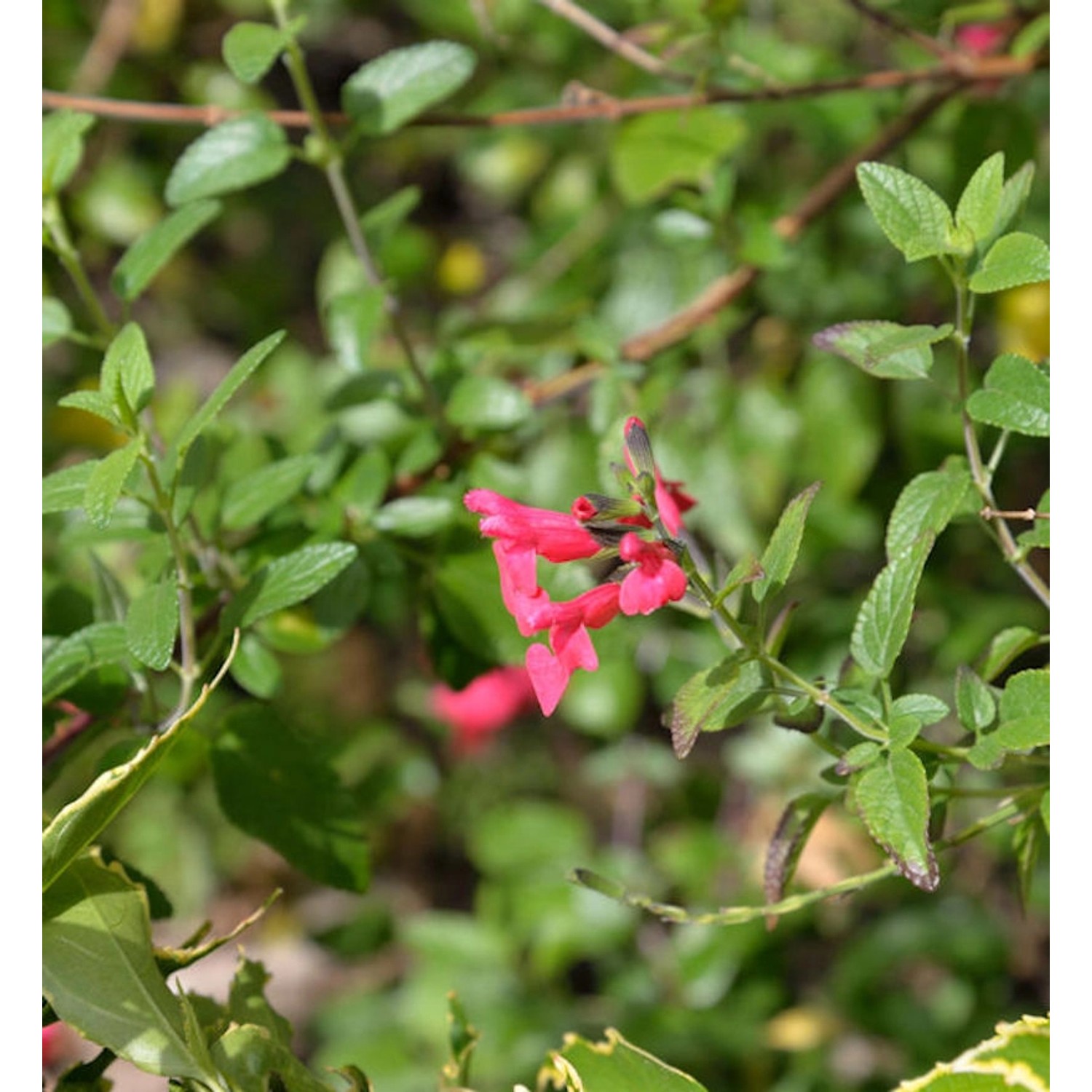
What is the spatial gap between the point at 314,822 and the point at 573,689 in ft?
2.29

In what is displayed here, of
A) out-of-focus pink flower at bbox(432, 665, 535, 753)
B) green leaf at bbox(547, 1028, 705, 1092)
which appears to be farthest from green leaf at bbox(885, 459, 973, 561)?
out-of-focus pink flower at bbox(432, 665, 535, 753)

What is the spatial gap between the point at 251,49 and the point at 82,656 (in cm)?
40

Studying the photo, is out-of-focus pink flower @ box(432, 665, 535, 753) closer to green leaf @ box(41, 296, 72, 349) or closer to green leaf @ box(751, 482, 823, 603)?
green leaf @ box(41, 296, 72, 349)

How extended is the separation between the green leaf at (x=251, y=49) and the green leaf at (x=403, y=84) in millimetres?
83

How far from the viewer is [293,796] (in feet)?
2.94

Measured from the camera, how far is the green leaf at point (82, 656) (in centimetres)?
81

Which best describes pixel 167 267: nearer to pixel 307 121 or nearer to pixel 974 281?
pixel 307 121

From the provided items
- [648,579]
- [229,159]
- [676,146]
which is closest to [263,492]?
[229,159]

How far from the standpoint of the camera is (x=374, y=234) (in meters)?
1.09

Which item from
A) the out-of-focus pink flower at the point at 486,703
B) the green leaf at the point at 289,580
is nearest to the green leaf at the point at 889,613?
the green leaf at the point at 289,580

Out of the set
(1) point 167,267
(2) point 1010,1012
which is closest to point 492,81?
(1) point 167,267

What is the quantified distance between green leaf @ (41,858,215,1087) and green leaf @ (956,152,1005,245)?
0.52 m

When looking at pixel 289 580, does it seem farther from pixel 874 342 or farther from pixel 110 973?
pixel 874 342

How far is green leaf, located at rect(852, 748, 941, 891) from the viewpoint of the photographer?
0.60 meters
